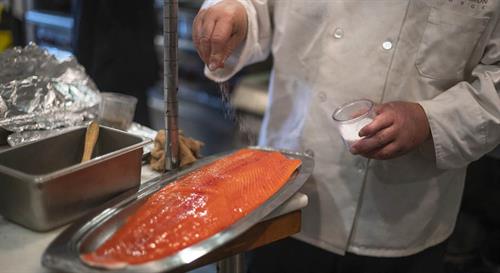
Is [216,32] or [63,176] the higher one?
[216,32]

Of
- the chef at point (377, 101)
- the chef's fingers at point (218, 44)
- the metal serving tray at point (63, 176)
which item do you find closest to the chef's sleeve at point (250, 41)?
the chef at point (377, 101)

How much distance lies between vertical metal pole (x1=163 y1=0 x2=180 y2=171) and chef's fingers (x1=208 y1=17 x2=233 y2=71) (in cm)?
12

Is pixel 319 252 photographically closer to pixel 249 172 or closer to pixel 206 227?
pixel 249 172

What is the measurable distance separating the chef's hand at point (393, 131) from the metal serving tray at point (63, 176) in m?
0.40

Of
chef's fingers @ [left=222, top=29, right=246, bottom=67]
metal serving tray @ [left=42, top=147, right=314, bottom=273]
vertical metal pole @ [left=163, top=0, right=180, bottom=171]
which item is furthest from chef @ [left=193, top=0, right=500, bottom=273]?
metal serving tray @ [left=42, top=147, right=314, bottom=273]

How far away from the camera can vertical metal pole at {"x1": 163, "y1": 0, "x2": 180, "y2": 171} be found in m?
0.90

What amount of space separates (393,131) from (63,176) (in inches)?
22.9

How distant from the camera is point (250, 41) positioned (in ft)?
3.98

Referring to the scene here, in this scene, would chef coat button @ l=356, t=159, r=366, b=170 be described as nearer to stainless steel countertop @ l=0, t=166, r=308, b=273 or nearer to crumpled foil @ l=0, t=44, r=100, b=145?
stainless steel countertop @ l=0, t=166, r=308, b=273

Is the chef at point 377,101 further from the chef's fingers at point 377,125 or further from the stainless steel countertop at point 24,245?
the stainless steel countertop at point 24,245

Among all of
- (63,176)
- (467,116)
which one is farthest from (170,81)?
(467,116)

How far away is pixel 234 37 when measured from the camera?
1132 millimetres

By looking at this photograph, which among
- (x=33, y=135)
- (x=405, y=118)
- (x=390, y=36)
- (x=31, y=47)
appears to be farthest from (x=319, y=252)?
(x=31, y=47)

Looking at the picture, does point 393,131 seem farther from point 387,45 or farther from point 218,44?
point 218,44
